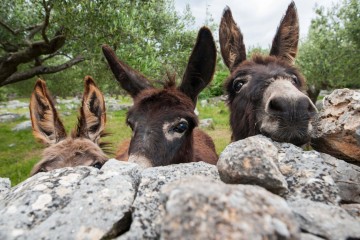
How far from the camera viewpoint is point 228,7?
14.5 ft

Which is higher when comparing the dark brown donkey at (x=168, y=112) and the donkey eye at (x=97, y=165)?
the dark brown donkey at (x=168, y=112)

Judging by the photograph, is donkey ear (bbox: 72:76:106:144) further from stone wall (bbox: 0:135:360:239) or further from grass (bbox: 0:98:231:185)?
grass (bbox: 0:98:231:185)

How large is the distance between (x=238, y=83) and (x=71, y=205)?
8.68 feet

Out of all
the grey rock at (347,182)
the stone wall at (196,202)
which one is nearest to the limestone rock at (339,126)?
→ the grey rock at (347,182)

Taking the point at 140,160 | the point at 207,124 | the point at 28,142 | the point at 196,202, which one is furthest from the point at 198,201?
the point at 28,142

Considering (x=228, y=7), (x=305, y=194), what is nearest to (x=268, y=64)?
(x=228, y=7)

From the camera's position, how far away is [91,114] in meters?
4.13

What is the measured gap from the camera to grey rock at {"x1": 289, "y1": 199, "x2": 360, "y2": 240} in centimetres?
127

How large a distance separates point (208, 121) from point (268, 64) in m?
12.7

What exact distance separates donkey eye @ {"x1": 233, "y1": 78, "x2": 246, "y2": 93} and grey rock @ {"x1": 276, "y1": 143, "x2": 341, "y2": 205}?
177cm

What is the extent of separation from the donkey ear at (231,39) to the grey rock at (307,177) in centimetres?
274

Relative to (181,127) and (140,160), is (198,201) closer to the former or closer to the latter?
(140,160)

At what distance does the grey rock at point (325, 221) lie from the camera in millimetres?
1268

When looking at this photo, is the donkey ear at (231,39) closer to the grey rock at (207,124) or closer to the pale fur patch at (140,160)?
the pale fur patch at (140,160)
